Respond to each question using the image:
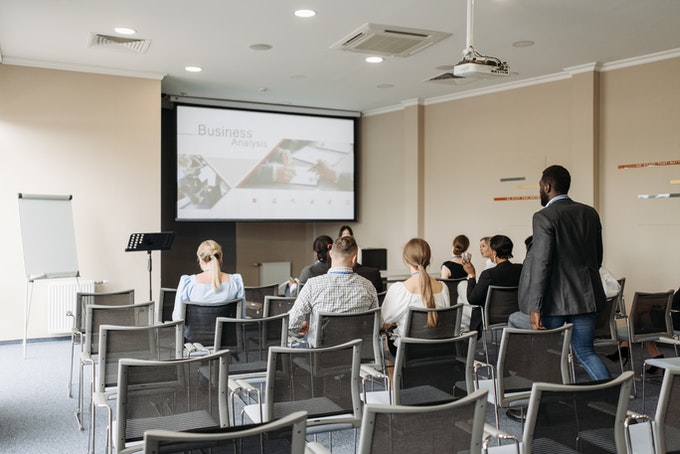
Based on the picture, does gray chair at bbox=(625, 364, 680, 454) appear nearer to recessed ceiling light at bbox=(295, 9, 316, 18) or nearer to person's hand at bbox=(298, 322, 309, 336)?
person's hand at bbox=(298, 322, 309, 336)

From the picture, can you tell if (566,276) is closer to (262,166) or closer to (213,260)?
(213,260)

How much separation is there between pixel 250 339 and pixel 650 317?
3.20 m

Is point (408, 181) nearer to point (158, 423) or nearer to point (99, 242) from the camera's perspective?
point (99, 242)

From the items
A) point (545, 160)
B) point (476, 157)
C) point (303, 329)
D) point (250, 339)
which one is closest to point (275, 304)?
point (303, 329)

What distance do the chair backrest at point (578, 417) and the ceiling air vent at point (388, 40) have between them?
449cm

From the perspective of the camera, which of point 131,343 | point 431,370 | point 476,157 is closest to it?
point 431,370

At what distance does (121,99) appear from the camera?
7844mm

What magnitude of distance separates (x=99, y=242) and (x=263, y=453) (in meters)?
6.54

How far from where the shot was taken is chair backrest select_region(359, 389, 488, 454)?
1.87 m

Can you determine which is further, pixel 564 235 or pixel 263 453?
pixel 564 235

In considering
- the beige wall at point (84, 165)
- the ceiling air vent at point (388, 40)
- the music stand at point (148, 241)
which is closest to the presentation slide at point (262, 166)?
the beige wall at point (84, 165)

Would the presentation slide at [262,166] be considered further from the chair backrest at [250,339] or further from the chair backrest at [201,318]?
the chair backrest at [250,339]

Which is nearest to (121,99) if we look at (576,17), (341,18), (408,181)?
(341,18)

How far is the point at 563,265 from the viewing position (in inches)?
154
